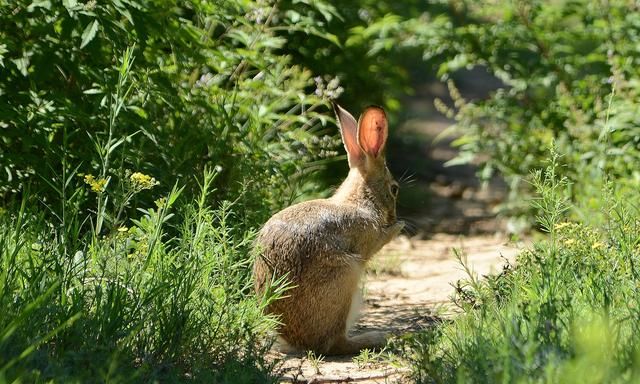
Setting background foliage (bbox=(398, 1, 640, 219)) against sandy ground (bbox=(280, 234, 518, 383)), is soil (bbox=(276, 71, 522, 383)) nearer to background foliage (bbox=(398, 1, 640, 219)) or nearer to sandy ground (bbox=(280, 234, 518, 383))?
sandy ground (bbox=(280, 234, 518, 383))

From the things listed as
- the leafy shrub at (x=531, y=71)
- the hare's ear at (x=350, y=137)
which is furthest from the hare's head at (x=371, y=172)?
the leafy shrub at (x=531, y=71)

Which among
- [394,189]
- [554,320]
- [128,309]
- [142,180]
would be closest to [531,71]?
[394,189]

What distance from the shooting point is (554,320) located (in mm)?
3725

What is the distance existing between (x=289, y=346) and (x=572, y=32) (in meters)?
4.41

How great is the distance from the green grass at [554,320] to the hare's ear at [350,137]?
1153 mm

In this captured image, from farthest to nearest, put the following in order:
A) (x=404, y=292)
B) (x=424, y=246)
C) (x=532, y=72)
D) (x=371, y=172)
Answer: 1. (x=424, y=246)
2. (x=532, y=72)
3. (x=404, y=292)
4. (x=371, y=172)

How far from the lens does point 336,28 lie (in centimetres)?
932

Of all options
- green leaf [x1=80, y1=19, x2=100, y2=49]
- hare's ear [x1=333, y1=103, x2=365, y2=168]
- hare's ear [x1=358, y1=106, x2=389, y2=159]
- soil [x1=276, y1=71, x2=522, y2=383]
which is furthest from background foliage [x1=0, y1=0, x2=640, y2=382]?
hare's ear [x1=358, y1=106, x2=389, y2=159]

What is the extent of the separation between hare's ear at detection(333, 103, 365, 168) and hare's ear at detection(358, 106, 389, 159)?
0.08 meters

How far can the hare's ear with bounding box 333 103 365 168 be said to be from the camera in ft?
19.6

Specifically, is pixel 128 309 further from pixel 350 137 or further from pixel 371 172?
pixel 350 137

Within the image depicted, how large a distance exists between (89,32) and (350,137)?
1.56m

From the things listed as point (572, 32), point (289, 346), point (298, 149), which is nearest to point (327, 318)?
point (289, 346)

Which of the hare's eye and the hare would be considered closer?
the hare
